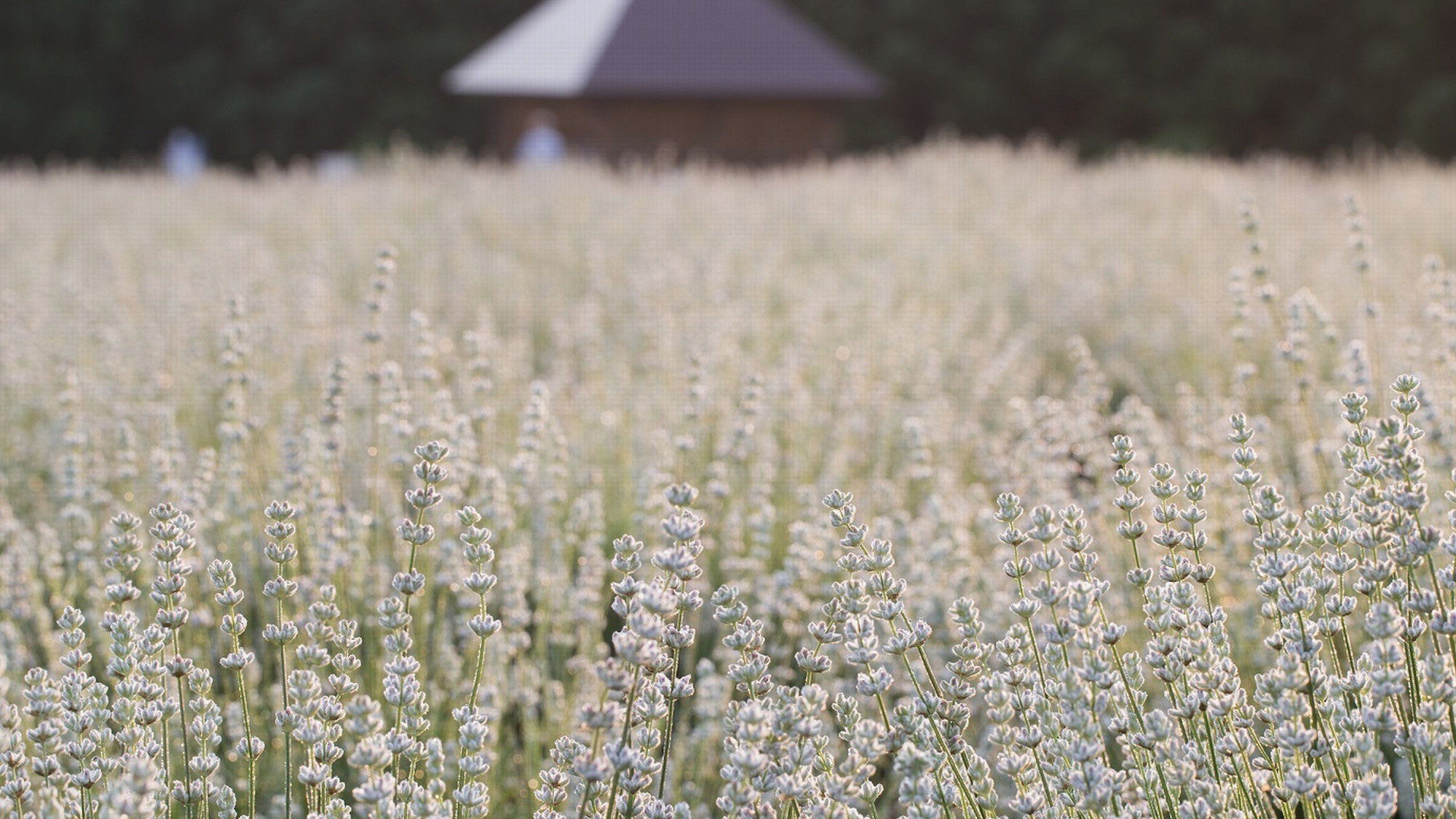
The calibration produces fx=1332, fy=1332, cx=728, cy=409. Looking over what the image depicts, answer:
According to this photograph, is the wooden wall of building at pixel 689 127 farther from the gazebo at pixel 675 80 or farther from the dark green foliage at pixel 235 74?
the dark green foliage at pixel 235 74

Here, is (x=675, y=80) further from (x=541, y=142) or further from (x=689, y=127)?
(x=541, y=142)

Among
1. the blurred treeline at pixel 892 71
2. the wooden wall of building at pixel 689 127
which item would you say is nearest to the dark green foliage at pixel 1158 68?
the blurred treeline at pixel 892 71

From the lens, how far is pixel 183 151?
14.8 m

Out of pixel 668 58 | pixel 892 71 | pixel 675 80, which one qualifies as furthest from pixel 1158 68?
pixel 675 80

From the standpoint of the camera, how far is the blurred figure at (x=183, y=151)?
48.3 feet

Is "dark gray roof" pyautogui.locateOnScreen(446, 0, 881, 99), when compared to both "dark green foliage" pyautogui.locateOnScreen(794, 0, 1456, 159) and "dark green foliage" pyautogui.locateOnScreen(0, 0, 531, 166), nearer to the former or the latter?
"dark green foliage" pyautogui.locateOnScreen(794, 0, 1456, 159)

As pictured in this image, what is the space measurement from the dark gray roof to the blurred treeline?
15.4 ft

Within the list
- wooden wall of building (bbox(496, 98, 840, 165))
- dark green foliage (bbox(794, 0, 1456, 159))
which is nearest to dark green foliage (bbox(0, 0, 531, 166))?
wooden wall of building (bbox(496, 98, 840, 165))

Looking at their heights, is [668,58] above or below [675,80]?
above

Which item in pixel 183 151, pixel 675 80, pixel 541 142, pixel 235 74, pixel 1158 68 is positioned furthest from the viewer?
pixel 235 74

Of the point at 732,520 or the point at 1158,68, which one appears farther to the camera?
the point at 1158,68

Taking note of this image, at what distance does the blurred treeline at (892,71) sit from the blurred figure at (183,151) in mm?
243

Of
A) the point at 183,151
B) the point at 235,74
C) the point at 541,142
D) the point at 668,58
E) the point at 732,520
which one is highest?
the point at 668,58

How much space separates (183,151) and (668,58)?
5.50m
